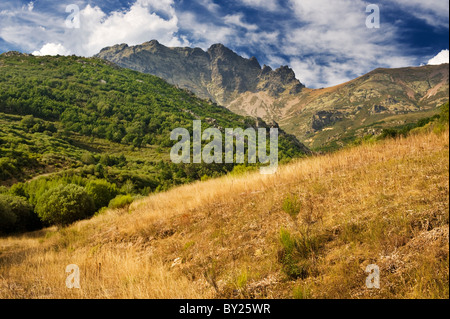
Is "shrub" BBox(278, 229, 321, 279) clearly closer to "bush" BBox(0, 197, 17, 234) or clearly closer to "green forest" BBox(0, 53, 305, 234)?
"green forest" BBox(0, 53, 305, 234)

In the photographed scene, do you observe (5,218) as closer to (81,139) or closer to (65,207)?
(65,207)

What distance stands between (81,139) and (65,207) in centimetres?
9486

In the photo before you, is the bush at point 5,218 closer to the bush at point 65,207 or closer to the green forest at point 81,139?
the green forest at point 81,139

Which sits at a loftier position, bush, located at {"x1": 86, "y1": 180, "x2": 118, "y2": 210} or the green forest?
the green forest

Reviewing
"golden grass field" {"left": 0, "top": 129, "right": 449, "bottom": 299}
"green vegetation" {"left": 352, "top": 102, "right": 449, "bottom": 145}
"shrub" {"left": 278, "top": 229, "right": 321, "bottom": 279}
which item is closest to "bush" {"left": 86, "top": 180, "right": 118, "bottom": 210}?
"golden grass field" {"left": 0, "top": 129, "right": 449, "bottom": 299}

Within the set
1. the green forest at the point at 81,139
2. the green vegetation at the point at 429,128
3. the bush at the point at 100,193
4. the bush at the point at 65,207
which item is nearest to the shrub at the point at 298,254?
the green vegetation at the point at 429,128

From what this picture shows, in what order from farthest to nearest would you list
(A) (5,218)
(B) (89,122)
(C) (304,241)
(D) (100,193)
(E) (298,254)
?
(B) (89,122)
(D) (100,193)
(A) (5,218)
(C) (304,241)
(E) (298,254)

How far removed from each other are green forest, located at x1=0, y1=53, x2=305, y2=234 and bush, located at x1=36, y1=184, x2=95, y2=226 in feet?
0.30

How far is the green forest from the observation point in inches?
1096

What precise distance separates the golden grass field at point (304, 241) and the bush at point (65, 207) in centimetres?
1876

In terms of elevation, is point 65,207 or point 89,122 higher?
point 89,122

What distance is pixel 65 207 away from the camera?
23688 mm

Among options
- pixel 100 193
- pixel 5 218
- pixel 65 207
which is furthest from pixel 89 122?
pixel 65 207

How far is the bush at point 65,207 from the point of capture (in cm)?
2378
